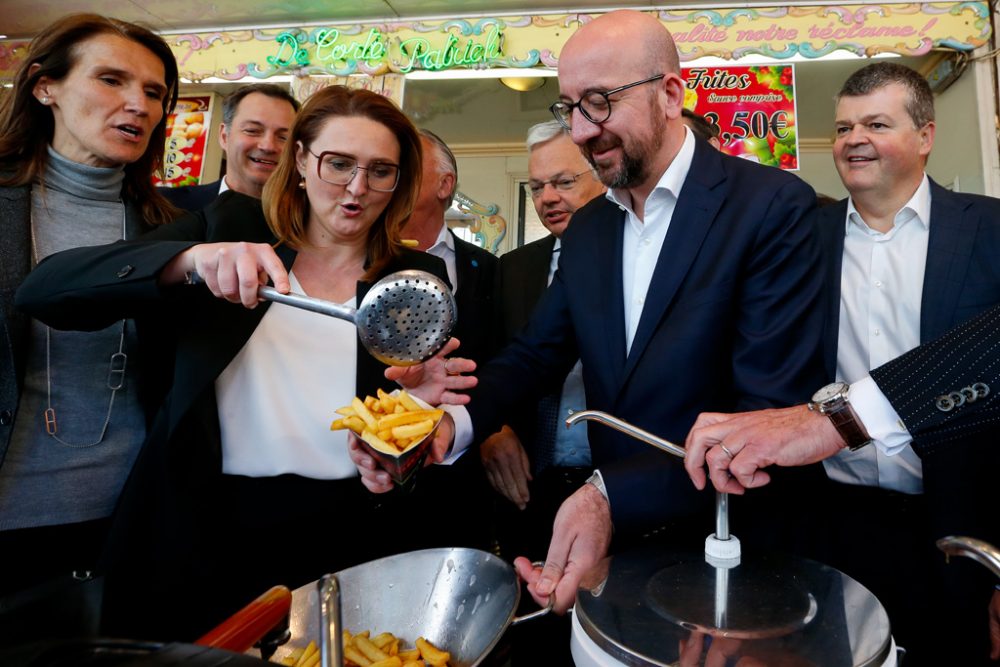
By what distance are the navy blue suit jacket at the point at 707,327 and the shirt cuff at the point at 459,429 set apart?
0.08 feet

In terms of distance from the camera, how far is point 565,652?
110cm

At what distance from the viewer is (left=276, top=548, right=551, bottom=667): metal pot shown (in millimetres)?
1005

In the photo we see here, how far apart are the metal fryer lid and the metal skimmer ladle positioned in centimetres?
48

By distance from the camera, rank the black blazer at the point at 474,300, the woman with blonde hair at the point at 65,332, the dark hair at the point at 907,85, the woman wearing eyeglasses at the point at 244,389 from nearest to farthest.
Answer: the woman wearing eyeglasses at the point at 244,389, the woman with blonde hair at the point at 65,332, the black blazer at the point at 474,300, the dark hair at the point at 907,85

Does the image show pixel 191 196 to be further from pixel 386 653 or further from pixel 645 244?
pixel 386 653

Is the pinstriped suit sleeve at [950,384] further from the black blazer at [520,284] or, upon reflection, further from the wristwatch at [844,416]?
the black blazer at [520,284]

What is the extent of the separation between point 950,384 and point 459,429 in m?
0.89

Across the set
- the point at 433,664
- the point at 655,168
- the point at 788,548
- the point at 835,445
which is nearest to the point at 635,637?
the point at 433,664

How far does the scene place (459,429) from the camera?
A: 4.80 feet

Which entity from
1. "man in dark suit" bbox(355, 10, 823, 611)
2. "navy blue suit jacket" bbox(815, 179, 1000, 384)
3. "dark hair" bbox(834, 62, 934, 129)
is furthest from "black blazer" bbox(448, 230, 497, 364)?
"dark hair" bbox(834, 62, 934, 129)

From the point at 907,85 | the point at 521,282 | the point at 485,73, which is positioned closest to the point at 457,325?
the point at 521,282

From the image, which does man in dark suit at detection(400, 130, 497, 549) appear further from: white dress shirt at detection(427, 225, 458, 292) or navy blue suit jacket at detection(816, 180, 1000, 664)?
navy blue suit jacket at detection(816, 180, 1000, 664)

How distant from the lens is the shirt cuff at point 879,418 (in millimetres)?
1009

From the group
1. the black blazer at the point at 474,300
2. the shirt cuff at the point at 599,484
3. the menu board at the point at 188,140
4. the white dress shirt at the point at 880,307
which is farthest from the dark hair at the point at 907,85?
the menu board at the point at 188,140
